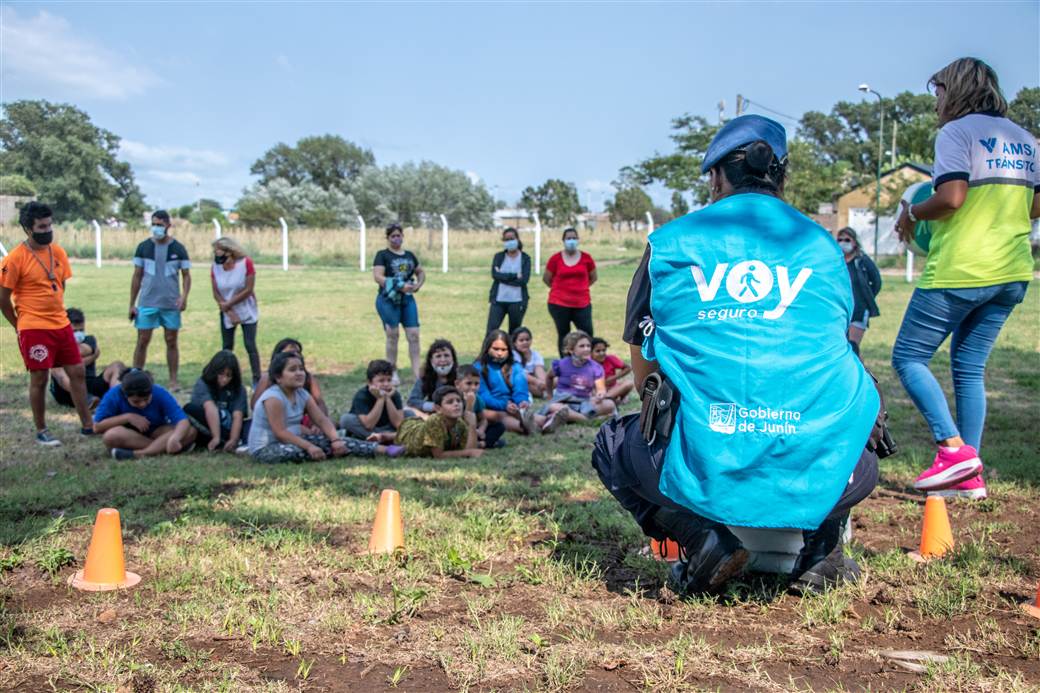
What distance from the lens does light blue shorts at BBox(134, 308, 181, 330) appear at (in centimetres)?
1123

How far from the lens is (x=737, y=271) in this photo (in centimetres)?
344

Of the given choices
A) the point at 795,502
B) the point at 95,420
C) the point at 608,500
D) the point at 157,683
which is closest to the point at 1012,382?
the point at 608,500

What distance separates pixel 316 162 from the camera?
9994 centimetres

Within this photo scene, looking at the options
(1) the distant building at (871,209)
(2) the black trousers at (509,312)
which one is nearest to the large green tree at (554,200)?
(1) the distant building at (871,209)

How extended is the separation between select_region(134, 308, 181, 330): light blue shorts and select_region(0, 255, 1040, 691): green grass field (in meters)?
4.29

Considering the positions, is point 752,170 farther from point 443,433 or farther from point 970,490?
point 443,433

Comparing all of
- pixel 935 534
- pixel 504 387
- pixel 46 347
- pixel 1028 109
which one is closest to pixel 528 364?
pixel 504 387

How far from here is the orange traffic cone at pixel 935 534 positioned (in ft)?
14.8

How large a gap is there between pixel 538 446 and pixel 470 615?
440cm

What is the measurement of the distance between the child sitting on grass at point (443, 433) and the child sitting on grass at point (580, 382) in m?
1.66

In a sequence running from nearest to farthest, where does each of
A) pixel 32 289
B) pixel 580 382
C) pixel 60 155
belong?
pixel 32 289
pixel 580 382
pixel 60 155

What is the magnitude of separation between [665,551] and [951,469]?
211cm

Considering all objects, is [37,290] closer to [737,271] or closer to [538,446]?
[538,446]

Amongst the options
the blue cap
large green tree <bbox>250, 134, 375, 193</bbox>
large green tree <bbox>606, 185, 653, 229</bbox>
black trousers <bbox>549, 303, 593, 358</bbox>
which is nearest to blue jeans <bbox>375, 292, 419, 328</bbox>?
black trousers <bbox>549, 303, 593, 358</bbox>
